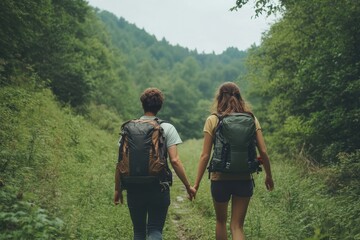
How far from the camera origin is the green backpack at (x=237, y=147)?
200 inches

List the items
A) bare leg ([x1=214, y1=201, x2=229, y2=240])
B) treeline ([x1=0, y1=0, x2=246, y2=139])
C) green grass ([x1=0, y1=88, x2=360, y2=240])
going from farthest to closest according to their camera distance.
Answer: treeline ([x1=0, y1=0, x2=246, y2=139]) < green grass ([x1=0, y1=88, x2=360, y2=240]) < bare leg ([x1=214, y1=201, x2=229, y2=240])

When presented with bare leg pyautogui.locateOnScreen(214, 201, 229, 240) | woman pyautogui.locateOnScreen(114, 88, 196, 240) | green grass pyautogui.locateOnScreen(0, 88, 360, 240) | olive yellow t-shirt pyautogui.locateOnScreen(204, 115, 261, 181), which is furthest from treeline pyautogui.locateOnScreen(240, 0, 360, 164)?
woman pyautogui.locateOnScreen(114, 88, 196, 240)

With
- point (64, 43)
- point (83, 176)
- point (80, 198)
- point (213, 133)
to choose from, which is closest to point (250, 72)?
point (64, 43)

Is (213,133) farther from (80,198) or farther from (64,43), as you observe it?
(64,43)

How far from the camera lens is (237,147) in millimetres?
5102

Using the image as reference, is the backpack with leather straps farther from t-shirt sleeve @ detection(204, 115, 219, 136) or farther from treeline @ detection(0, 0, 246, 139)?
treeline @ detection(0, 0, 246, 139)

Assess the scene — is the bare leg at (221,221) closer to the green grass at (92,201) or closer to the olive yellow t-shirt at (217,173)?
the olive yellow t-shirt at (217,173)

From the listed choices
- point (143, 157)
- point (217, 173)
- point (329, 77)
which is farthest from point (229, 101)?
point (329, 77)

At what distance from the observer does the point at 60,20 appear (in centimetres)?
2206

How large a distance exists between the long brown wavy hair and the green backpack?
24cm

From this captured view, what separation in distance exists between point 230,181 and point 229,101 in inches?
44.0

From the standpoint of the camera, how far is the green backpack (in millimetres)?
5074

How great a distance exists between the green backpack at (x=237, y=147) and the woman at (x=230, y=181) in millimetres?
143

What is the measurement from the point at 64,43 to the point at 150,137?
708 inches
